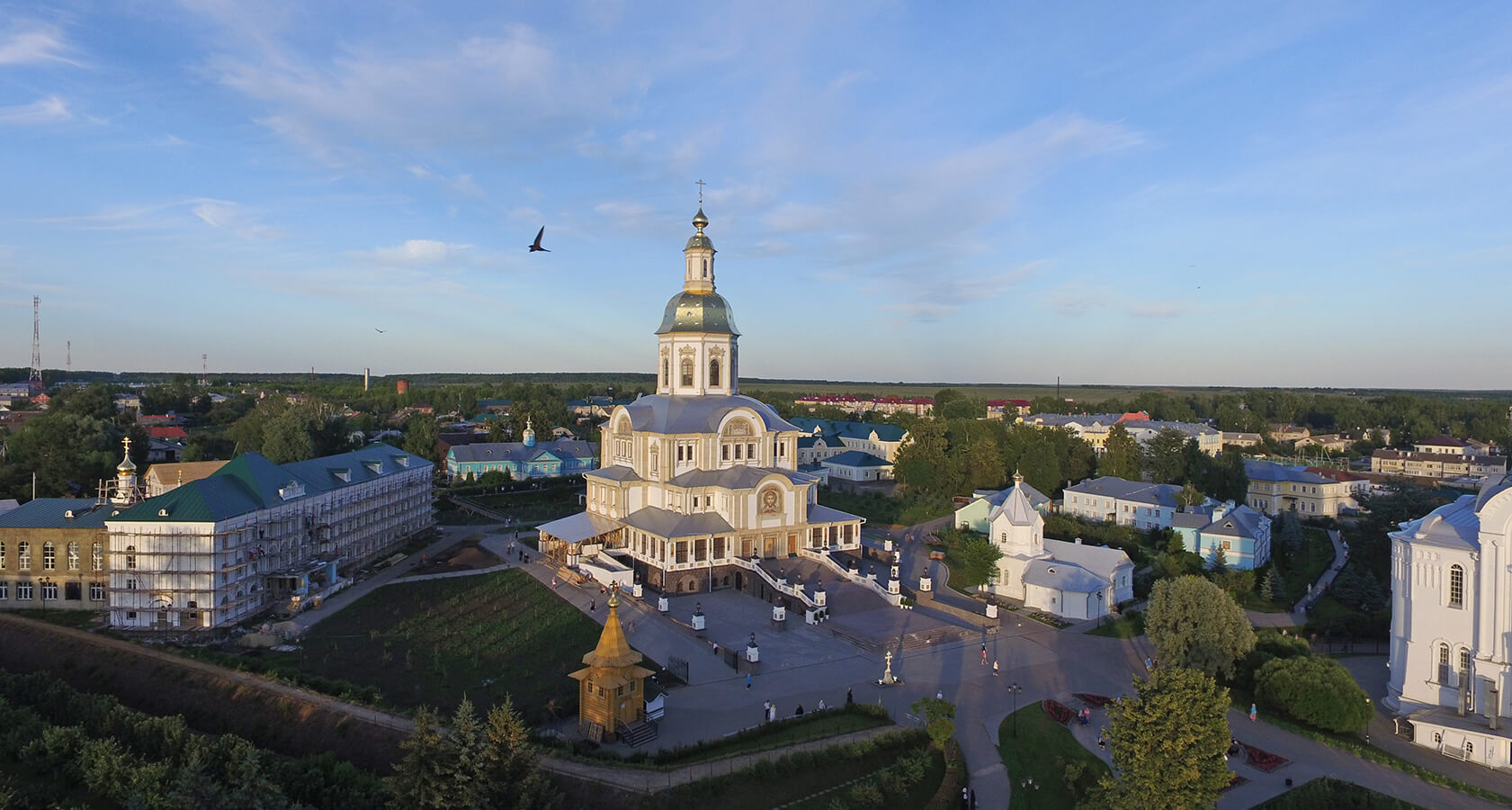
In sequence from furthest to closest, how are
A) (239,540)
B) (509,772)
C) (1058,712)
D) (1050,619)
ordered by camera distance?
(1050,619)
(239,540)
(1058,712)
(509,772)

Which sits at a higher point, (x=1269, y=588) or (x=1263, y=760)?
(x=1269, y=588)

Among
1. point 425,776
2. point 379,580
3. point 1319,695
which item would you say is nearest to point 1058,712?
point 1319,695

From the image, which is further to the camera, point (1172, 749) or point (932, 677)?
point (932, 677)

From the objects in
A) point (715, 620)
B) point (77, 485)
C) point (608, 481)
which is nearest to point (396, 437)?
point (77, 485)

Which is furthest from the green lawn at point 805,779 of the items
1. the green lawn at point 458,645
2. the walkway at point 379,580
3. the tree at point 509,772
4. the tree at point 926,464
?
the tree at point 926,464

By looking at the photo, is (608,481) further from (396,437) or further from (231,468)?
(396,437)

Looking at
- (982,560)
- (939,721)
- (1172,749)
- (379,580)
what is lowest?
(379,580)

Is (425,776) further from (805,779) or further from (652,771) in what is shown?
(805,779)
